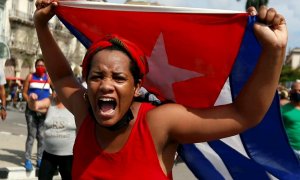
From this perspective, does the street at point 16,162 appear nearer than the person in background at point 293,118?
No

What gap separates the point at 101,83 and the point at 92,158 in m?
0.33

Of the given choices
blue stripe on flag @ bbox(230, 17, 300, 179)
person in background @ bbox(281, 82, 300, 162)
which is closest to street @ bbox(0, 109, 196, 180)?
person in background @ bbox(281, 82, 300, 162)

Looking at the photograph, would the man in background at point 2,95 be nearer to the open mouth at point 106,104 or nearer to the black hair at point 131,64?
the black hair at point 131,64

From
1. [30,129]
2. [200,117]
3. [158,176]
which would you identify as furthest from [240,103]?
[30,129]

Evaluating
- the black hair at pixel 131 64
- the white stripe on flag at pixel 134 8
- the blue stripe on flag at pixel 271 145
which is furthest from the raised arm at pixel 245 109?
the blue stripe on flag at pixel 271 145

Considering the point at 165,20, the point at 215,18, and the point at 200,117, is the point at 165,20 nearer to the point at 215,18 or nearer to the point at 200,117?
the point at 215,18

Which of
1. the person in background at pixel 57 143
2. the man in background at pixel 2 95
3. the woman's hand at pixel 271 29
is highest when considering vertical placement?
the woman's hand at pixel 271 29

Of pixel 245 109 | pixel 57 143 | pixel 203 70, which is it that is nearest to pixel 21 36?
pixel 57 143

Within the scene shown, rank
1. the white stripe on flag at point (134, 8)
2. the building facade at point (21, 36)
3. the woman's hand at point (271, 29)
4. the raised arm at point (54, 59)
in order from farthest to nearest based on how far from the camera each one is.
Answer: the building facade at point (21, 36)
the raised arm at point (54, 59)
the white stripe on flag at point (134, 8)
the woman's hand at point (271, 29)

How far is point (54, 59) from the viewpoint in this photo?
2.75 meters

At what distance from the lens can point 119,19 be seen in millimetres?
2836

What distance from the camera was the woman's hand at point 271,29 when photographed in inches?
81.4

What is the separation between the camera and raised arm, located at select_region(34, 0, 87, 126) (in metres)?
2.70

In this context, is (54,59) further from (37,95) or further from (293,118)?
(37,95)
